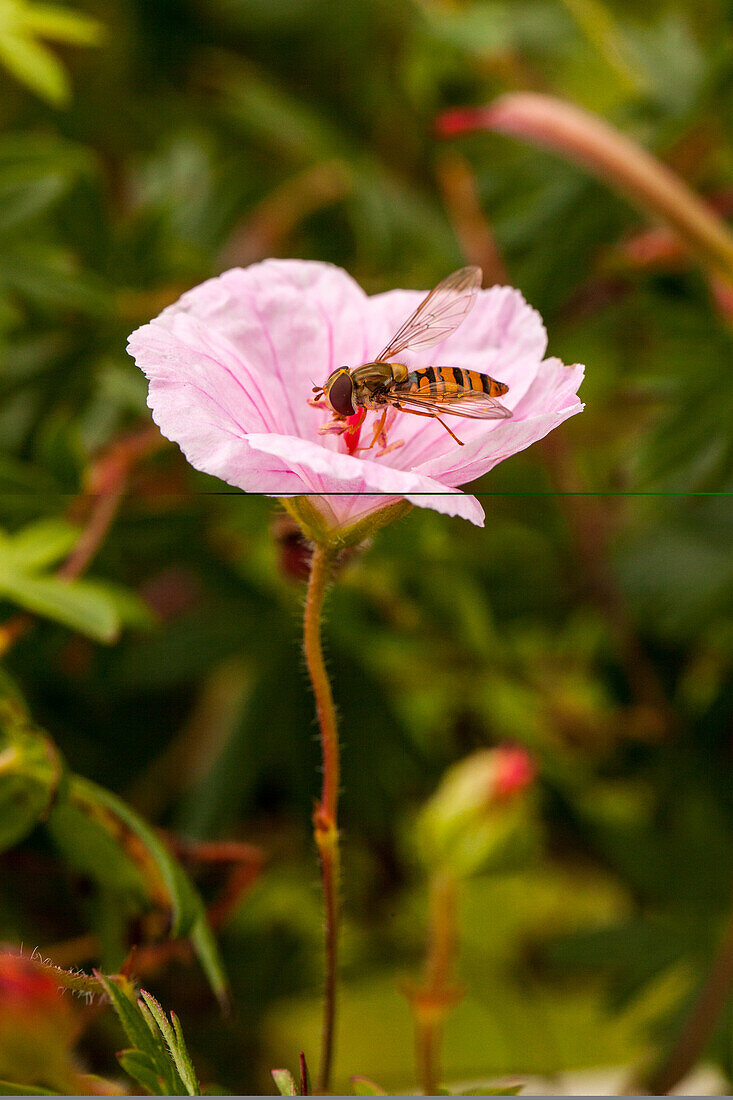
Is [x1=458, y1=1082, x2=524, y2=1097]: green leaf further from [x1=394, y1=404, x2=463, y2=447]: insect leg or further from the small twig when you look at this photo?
[x1=394, y1=404, x2=463, y2=447]: insect leg

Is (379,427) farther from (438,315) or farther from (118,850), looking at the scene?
(118,850)

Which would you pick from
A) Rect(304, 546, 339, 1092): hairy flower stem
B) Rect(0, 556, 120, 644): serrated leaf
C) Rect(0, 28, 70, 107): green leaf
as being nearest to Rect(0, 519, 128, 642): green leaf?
Rect(0, 556, 120, 644): serrated leaf

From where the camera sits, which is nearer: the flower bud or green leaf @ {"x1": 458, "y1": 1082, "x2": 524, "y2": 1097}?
green leaf @ {"x1": 458, "y1": 1082, "x2": 524, "y2": 1097}

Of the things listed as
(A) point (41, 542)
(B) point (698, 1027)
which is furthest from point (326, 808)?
(B) point (698, 1027)

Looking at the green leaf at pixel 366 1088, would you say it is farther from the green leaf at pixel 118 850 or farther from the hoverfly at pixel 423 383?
the hoverfly at pixel 423 383

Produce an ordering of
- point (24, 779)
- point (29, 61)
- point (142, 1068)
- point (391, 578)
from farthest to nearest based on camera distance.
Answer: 1. point (391, 578)
2. point (29, 61)
3. point (24, 779)
4. point (142, 1068)

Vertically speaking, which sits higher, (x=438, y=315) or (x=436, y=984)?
(x=438, y=315)

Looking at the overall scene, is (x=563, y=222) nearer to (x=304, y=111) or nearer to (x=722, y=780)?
(x=304, y=111)

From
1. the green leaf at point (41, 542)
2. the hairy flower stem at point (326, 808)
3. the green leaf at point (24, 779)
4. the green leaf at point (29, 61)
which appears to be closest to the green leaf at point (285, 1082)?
the hairy flower stem at point (326, 808)
